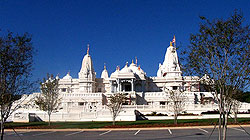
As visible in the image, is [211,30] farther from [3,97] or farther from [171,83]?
[171,83]

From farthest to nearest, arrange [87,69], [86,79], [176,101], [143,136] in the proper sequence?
[87,69] < [86,79] < [176,101] < [143,136]

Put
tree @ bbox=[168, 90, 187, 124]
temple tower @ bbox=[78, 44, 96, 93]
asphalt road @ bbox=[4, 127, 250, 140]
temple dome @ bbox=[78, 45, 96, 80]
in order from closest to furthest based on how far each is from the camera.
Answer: asphalt road @ bbox=[4, 127, 250, 140], tree @ bbox=[168, 90, 187, 124], temple tower @ bbox=[78, 44, 96, 93], temple dome @ bbox=[78, 45, 96, 80]

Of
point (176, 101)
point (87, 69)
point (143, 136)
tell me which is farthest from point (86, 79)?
point (143, 136)

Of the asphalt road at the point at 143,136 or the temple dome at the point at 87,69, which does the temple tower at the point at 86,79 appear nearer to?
the temple dome at the point at 87,69

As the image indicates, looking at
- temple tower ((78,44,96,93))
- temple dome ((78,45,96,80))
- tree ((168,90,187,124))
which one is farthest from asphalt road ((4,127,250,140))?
temple dome ((78,45,96,80))

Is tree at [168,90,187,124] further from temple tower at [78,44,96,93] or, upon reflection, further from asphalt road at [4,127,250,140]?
temple tower at [78,44,96,93]

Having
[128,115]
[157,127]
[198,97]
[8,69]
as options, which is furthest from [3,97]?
[198,97]

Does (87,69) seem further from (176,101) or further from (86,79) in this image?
(176,101)

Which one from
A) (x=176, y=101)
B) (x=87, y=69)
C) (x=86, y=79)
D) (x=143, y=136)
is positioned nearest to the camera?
(x=143, y=136)

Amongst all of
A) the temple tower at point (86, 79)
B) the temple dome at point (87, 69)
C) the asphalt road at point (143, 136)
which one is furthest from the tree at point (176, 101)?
the temple dome at point (87, 69)

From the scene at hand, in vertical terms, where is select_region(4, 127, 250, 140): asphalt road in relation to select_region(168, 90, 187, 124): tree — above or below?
below

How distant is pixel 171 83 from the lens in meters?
71.9

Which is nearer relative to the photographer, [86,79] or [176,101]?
[176,101]

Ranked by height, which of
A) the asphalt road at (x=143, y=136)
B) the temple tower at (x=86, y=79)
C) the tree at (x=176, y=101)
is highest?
the temple tower at (x=86, y=79)
